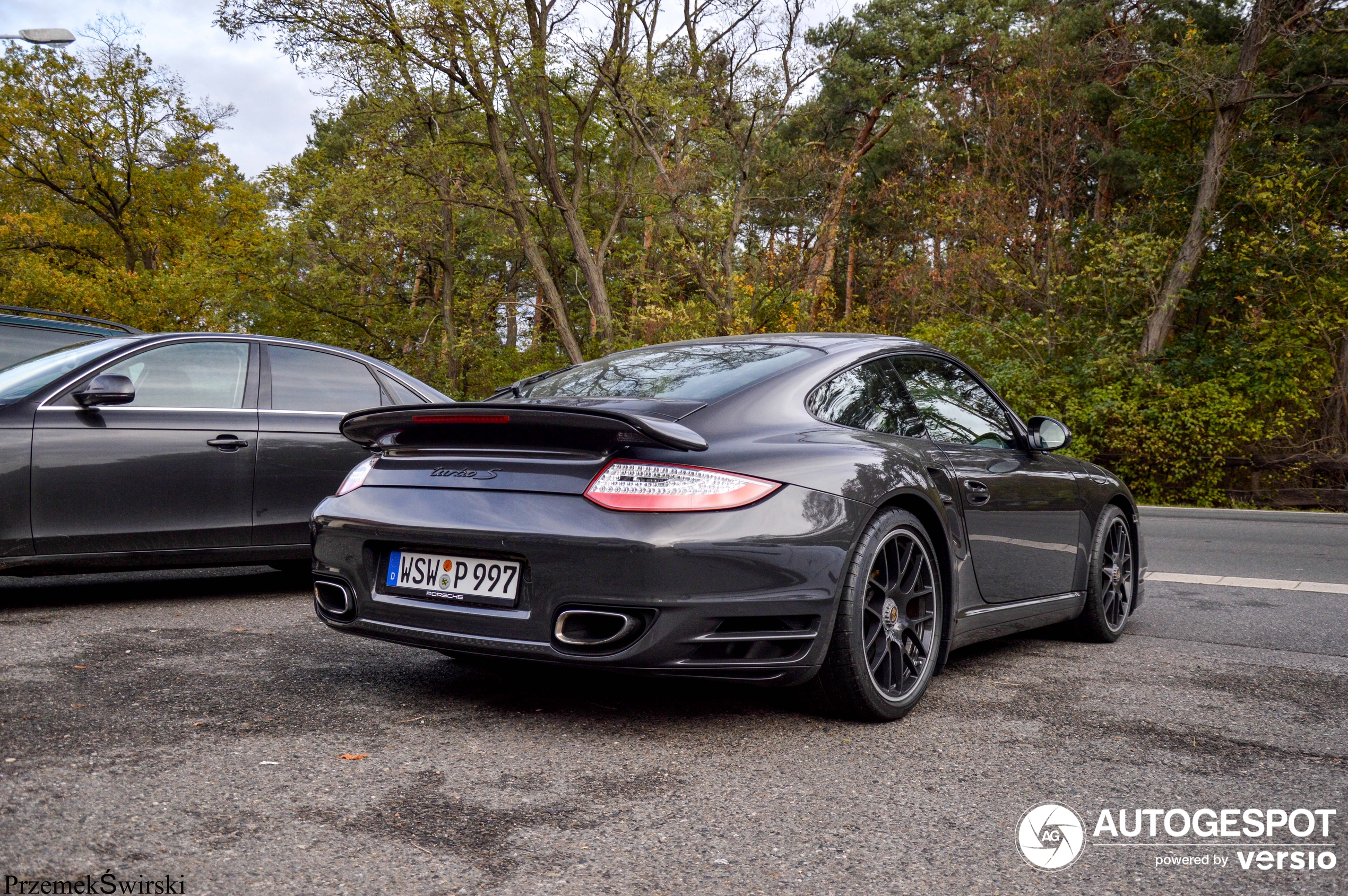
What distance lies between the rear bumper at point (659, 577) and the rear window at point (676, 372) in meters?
0.58

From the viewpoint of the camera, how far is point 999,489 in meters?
4.37

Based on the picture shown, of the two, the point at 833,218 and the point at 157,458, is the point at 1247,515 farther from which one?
the point at 833,218

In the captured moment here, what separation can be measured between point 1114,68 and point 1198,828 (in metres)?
25.0

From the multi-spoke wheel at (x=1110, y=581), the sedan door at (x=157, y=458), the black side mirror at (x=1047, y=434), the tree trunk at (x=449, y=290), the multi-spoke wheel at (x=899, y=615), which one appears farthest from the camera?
the tree trunk at (x=449, y=290)

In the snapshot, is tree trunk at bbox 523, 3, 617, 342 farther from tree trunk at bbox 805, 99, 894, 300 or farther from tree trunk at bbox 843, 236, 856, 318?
tree trunk at bbox 843, 236, 856, 318

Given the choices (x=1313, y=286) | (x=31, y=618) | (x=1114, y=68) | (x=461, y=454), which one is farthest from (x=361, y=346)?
(x=461, y=454)

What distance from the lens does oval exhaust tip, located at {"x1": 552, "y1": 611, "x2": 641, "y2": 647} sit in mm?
3133

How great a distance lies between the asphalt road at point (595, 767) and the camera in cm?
234

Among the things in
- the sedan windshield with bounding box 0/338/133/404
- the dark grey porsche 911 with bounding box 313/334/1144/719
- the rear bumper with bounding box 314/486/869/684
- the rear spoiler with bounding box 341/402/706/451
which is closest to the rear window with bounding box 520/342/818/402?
the dark grey porsche 911 with bounding box 313/334/1144/719

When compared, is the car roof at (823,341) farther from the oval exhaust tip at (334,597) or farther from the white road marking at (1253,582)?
the white road marking at (1253,582)

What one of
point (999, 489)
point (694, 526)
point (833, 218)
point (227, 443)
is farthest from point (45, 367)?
point (833, 218)

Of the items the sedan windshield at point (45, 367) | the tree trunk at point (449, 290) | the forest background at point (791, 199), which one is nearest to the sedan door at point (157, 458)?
the sedan windshield at point (45, 367)

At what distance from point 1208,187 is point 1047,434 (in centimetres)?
1724

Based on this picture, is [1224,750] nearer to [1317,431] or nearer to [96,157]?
[1317,431]
